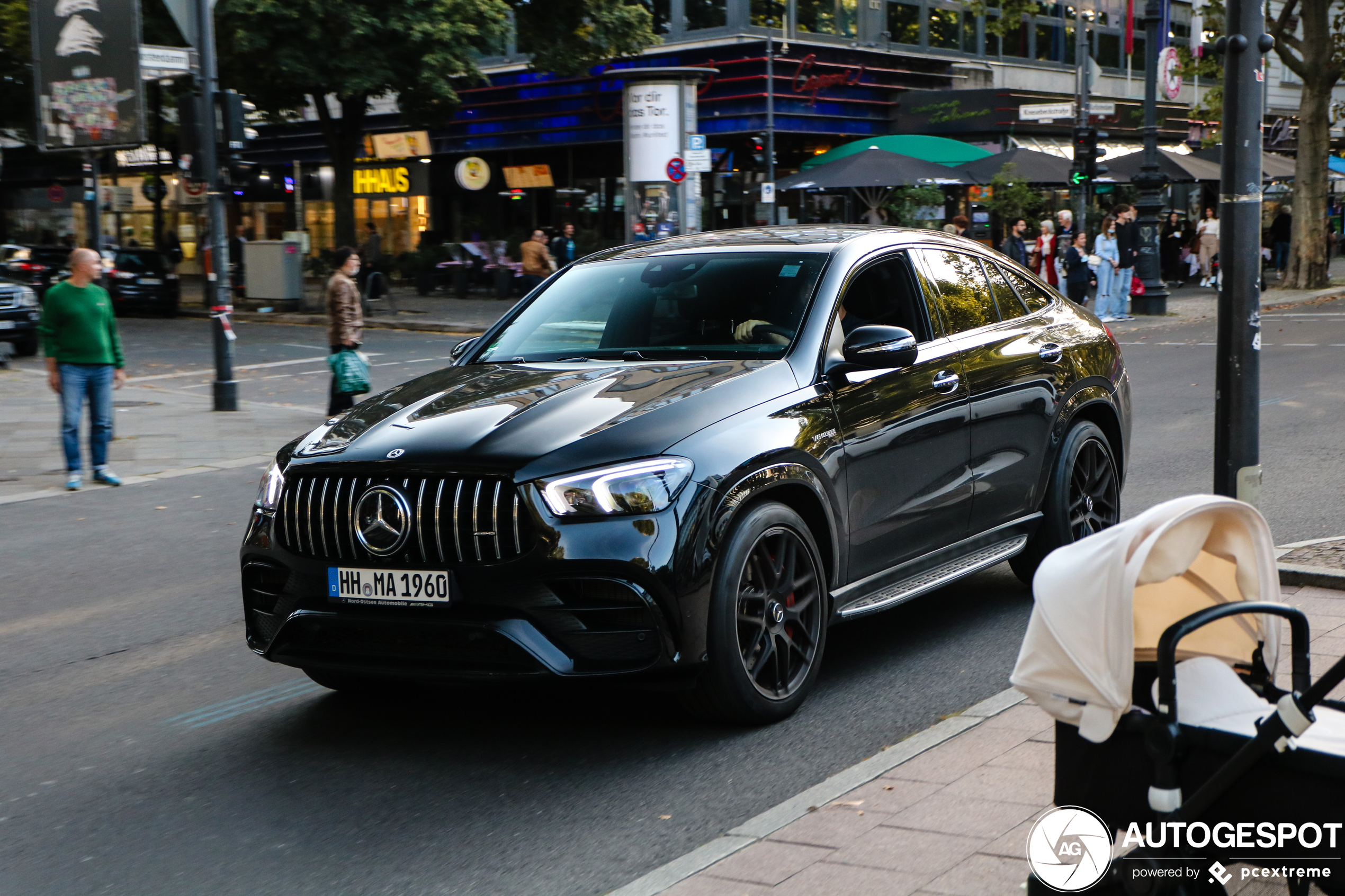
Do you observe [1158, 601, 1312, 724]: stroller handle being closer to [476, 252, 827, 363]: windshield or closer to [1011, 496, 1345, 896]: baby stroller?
[1011, 496, 1345, 896]: baby stroller

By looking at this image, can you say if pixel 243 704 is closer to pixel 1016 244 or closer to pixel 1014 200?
pixel 1016 244

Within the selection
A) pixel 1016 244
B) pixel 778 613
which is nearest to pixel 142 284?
pixel 1016 244

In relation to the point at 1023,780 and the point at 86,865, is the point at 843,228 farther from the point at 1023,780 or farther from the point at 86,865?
the point at 86,865

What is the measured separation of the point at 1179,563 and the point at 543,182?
37865 mm

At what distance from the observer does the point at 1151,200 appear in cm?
2691

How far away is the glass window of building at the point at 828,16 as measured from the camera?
3572cm

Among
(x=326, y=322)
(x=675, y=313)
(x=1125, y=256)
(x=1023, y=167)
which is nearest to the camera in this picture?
(x=675, y=313)

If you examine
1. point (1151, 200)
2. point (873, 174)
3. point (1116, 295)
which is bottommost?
point (1116, 295)

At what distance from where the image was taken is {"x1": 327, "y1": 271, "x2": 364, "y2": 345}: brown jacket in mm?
12391

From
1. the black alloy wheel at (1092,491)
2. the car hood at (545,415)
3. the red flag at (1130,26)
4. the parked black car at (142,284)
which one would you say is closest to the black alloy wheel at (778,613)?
the car hood at (545,415)

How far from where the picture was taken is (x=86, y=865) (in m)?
4.02

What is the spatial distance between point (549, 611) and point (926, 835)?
134cm

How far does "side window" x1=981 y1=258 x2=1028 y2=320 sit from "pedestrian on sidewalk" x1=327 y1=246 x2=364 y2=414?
6658 millimetres

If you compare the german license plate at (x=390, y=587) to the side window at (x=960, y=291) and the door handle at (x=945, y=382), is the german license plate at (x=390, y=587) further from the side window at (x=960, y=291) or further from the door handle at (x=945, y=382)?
the side window at (x=960, y=291)
